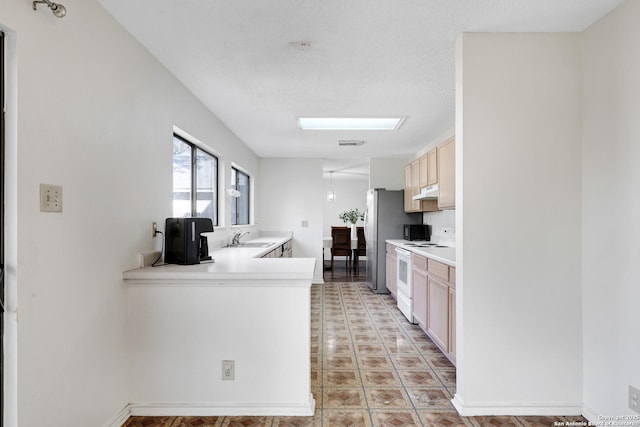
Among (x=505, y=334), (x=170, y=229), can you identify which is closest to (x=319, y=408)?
(x=505, y=334)

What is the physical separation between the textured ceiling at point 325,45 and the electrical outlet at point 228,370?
1.92 metres

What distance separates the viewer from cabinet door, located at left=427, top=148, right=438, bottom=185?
3.74 m

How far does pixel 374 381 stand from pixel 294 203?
410cm

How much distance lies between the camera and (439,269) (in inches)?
119

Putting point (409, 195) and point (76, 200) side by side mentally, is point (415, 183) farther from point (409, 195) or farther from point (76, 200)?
point (76, 200)

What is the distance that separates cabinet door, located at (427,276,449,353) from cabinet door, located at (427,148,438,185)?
1.12m

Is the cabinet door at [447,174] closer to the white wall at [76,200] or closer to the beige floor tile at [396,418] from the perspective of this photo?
the beige floor tile at [396,418]

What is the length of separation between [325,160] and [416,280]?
3.37m

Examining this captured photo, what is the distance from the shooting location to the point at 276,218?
6320 millimetres

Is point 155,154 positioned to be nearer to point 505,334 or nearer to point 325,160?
point 505,334

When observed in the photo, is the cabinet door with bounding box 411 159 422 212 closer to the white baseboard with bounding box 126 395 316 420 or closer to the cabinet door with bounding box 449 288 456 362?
the cabinet door with bounding box 449 288 456 362

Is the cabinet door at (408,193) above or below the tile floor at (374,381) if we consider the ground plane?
above

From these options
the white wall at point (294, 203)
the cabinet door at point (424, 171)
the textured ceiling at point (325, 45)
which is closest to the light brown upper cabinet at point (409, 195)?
the cabinet door at point (424, 171)

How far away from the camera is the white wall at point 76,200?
53.7 inches
